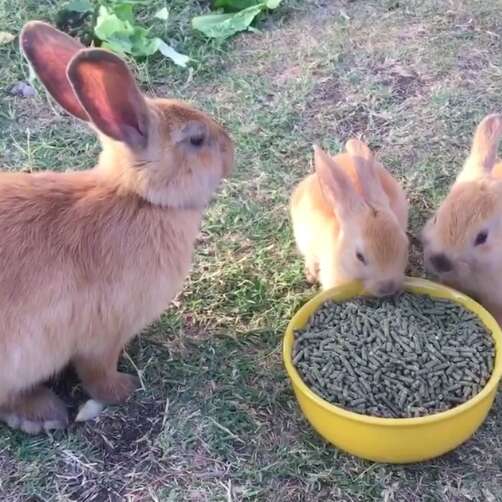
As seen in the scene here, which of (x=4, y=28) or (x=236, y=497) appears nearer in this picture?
(x=236, y=497)

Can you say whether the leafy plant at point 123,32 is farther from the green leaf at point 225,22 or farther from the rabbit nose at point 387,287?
the rabbit nose at point 387,287

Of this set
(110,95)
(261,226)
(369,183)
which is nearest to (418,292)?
(369,183)

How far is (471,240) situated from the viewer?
3164 millimetres

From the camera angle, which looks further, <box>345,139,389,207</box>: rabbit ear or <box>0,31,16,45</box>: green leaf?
<box>0,31,16,45</box>: green leaf

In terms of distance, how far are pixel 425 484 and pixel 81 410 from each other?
1.10 m

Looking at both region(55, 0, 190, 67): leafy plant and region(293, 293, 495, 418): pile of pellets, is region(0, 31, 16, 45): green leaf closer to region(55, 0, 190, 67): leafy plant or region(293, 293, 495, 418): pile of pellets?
region(55, 0, 190, 67): leafy plant

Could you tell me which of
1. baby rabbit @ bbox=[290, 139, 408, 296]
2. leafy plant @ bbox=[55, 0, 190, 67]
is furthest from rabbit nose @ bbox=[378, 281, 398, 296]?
leafy plant @ bbox=[55, 0, 190, 67]

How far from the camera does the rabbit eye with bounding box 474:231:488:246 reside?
3.17 meters

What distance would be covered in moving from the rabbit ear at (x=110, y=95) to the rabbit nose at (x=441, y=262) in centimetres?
110

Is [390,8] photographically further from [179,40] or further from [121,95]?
[121,95]

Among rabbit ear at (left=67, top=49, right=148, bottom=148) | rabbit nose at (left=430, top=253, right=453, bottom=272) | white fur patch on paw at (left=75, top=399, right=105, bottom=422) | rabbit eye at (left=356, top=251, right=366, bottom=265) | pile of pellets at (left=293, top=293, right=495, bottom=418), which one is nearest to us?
rabbit ear at (left=67, top=49, right=148, bottom=148)

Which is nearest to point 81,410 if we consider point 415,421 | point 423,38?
point 415,421

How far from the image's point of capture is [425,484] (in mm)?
2768

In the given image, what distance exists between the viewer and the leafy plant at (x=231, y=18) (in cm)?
475
